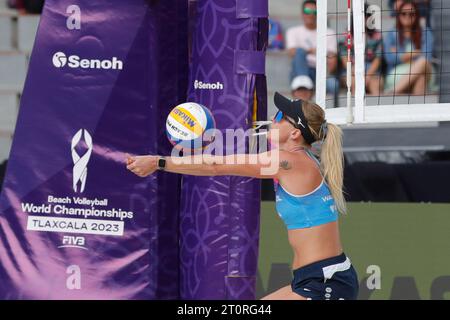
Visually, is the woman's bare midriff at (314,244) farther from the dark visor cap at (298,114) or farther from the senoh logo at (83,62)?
the senoh logo at (83,62)

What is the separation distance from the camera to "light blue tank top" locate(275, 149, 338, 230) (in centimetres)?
559

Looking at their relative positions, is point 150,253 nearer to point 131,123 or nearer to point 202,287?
point 202,287

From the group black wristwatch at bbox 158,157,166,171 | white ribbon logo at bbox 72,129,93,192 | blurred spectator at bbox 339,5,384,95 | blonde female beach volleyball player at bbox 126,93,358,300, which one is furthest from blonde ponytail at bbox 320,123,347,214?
blurred spectator at bbox 339,5,384,95

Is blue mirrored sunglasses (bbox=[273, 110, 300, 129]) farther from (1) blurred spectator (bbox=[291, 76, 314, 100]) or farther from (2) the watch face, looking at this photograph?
(1) blurred spectator (bbox=[291, 76, 314, 100])

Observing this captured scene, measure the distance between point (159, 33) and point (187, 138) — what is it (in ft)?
3.45

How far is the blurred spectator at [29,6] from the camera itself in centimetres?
1121

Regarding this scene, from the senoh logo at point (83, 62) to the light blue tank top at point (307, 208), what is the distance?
1616mm

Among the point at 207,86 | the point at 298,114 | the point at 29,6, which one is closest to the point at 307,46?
the point at 29,6

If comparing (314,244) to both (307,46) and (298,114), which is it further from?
(307,46)

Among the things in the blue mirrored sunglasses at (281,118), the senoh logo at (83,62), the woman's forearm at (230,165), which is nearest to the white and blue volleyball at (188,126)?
the woman's forearm at (230,165)

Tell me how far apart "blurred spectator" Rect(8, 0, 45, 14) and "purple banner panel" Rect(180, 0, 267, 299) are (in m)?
4.99

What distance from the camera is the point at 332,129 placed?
225 inches

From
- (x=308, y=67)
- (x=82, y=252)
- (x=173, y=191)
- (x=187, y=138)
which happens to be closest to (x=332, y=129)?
(x=187, y=138)

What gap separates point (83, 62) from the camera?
6.75m
